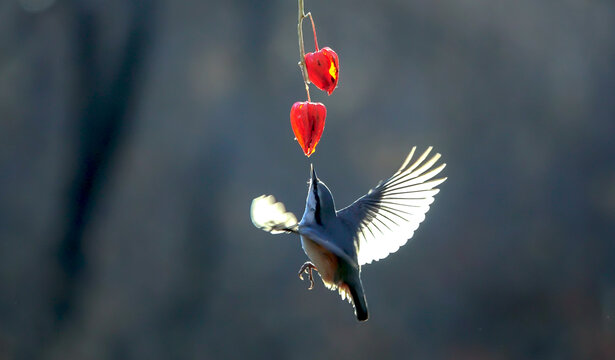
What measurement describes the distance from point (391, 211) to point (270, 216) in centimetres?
59

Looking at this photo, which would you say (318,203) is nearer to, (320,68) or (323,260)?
(323,260)

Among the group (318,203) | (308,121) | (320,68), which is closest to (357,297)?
(318,203)

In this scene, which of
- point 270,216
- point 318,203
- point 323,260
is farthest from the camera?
point 323,260

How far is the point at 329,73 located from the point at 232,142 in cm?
259

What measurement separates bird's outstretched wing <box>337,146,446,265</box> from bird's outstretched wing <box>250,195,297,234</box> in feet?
1.40

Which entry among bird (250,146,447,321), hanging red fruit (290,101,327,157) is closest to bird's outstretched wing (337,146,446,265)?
bird (250,146,447,321)

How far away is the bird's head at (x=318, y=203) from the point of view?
1.66m

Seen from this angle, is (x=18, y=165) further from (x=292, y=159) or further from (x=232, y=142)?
(x=292, y=159)

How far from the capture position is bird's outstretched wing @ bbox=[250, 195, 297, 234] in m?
1.43

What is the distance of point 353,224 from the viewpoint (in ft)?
6.24

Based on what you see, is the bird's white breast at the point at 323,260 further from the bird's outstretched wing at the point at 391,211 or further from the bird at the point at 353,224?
the bird's outstretched wing at the point at 391,211

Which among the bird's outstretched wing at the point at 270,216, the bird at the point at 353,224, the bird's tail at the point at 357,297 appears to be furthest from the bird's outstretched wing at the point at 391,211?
the bird's outstretched wing at the point at 270,216

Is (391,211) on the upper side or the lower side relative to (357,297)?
upper

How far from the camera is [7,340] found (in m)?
4.11
